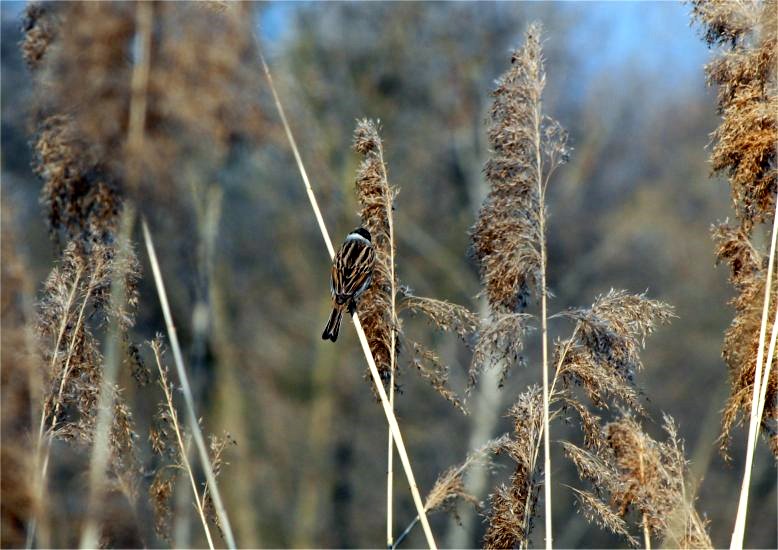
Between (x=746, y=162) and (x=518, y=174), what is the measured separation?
86cm

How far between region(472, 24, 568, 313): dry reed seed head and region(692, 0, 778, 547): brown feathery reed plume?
669 millimetres

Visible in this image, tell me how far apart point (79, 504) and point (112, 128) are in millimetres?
1351

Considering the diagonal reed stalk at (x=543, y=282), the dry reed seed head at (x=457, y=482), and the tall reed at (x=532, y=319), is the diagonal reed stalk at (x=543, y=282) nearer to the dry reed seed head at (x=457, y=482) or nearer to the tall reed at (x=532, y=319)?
the tall reed at (x=532, y=319)

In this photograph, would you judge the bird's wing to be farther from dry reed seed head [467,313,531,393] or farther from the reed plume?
dry reed seed head [467,313,531,393]

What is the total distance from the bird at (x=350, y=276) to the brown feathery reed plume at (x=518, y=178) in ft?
1.74

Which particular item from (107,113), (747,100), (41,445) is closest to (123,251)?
(107,113)

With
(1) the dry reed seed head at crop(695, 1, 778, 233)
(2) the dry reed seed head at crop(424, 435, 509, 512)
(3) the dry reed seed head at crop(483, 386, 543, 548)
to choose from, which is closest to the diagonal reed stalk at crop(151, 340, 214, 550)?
(2) the dry reed seed head at crop(424, 435, 509, 512)

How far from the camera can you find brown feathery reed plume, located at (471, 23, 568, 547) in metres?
3.88

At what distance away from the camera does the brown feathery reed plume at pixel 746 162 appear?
12.6 feet

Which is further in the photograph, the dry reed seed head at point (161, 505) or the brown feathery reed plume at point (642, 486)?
the dry reed seed head at point (161, 505)

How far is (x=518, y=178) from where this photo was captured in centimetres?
392

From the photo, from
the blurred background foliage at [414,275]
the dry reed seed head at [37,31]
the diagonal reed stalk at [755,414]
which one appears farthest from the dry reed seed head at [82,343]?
the blurred background foliage at [414,275]

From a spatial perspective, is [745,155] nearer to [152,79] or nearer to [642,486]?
[642,486]

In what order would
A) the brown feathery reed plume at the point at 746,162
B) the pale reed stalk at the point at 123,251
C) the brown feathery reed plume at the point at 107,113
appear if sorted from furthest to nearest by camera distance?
the brown feathery reed plume at the point at 746,162, the brown feathery reed plume at the point at 107,113, the pale reed stalk at the point at 123,251
